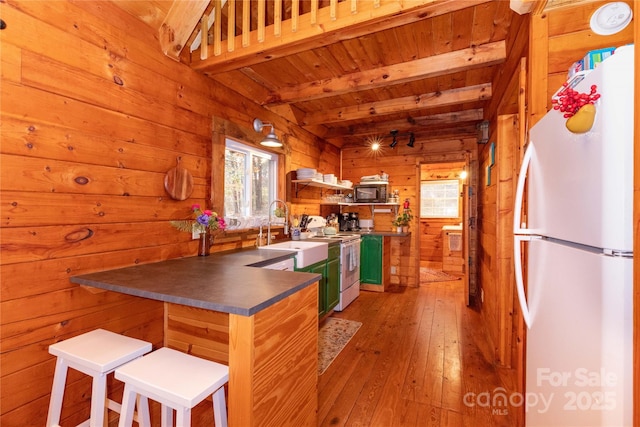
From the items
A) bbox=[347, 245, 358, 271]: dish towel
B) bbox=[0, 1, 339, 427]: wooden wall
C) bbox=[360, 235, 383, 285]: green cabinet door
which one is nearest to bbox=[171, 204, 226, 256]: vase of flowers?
bbox=[0, 1, 339, 427]: wooden wall

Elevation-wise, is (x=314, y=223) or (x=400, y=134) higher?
(x=400, y=134)

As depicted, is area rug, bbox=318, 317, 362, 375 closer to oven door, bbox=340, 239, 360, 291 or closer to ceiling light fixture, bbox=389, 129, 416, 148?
oven door, bbox=340, 239, 360, 291

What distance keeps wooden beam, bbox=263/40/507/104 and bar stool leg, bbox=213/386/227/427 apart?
2.73 meters

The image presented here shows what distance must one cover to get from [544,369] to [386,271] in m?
3.66

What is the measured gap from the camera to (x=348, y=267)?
3801 mm

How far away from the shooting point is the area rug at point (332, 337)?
8.10 feet

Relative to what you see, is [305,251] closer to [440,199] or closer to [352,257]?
[352,257]

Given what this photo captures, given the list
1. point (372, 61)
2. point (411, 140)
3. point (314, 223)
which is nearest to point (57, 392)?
point (314, 223)

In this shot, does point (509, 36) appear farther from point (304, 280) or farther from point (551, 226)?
point (304, 280)

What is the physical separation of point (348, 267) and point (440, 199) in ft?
14.1

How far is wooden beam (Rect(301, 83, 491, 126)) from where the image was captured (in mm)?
3191

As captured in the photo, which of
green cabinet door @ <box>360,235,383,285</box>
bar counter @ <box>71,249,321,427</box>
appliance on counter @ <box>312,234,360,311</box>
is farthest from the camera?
green cabinet door @ <box>360,235,383,285</box>

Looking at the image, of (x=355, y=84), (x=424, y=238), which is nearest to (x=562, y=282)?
(x=355, y=84)

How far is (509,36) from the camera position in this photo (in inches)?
86.7
